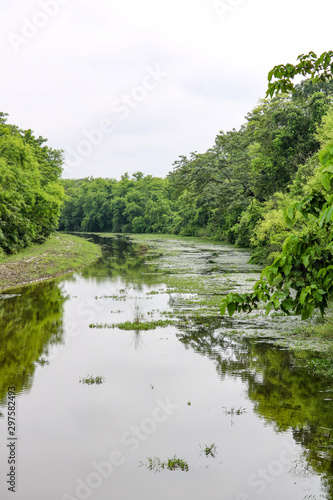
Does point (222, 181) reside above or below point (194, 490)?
above

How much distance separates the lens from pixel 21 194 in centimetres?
3903

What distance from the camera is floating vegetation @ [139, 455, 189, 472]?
25.9 feet

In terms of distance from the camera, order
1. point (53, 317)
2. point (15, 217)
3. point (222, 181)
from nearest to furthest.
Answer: point (53, 317)
point (15, 217)
point (222, 181)

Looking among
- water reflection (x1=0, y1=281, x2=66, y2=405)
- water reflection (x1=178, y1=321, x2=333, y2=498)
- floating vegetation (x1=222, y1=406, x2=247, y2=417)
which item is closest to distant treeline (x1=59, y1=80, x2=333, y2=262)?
water reflection (x1=178, y1=321, x2=333, y2=498)

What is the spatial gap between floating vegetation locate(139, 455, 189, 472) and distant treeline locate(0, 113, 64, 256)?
91.1 ft

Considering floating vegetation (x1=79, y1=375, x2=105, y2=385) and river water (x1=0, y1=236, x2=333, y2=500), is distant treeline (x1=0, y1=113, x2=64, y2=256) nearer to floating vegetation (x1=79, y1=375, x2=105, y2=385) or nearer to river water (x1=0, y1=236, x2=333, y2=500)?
river water (x1=0, y1=236, x2=333, y2=500)

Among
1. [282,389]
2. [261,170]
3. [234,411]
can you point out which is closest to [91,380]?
[234,411]

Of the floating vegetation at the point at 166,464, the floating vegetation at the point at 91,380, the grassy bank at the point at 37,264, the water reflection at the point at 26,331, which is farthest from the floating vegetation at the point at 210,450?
the grassy bank at the point at 37,264

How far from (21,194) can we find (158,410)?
32.1 m

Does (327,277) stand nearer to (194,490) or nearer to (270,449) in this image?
(194,490)

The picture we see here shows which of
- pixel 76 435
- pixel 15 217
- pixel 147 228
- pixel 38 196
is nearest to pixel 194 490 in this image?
pixel 76 435

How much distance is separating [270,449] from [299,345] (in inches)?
242

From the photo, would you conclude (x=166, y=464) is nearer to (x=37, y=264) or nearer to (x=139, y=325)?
(x=139, y=325)

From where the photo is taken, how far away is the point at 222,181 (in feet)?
144
